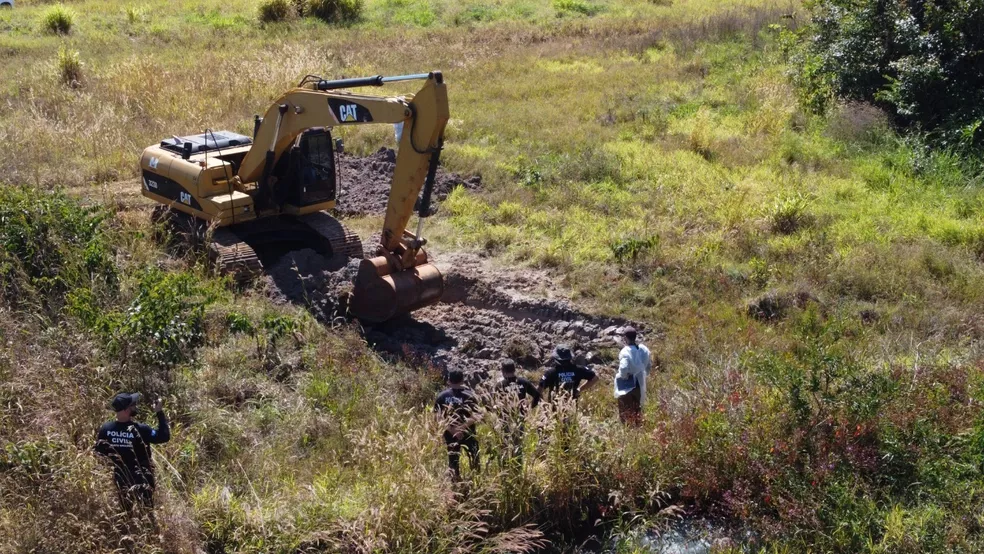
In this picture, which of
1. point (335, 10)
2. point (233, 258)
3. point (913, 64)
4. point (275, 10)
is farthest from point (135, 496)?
point (335, 10)

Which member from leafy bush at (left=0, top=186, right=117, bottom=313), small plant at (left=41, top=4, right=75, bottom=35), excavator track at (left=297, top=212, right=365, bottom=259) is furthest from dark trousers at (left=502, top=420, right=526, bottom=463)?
small plant at (left=41, top=4, right=75, bottom=35)

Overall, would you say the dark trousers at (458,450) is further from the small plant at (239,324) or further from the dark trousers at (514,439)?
the small plant at (239,324)

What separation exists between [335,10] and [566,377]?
25.6 meters

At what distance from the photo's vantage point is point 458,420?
7414 mm

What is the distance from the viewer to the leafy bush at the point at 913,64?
1655cm

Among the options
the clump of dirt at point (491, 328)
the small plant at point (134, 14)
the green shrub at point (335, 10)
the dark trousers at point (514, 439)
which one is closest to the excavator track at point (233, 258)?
the clump of dirt at point (491, 328)

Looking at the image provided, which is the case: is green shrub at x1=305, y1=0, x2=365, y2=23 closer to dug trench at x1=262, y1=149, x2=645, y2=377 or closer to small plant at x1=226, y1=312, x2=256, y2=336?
dug trench at x1=262, y1=149, x2=645, y2=377

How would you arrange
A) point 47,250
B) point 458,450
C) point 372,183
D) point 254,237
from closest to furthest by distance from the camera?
point 458,450 < point 47,250 < point 254,237 < point 372,183

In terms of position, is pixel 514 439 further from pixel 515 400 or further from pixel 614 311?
pixel 614 311

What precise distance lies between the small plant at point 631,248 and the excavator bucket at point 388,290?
3.05 meters

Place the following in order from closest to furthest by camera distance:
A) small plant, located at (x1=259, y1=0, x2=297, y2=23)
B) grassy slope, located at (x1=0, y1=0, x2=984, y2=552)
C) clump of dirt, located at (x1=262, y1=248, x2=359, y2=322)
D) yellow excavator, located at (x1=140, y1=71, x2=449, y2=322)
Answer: grassy slope, located at (x1=0, y1=0, x2=984, y2=552) → yellow excavator, located at (x1=140, y1=71, x2=449, y2=322) → clump of dirt, located at (x1=262, y1=248, x2=359, y2=322) → small plant, located at (x1=259, y1=0, x2=297, y2=23)

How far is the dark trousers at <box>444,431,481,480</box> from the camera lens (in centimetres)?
718

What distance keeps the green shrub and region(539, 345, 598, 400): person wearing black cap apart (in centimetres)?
2489

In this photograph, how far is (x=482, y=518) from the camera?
700 cm
